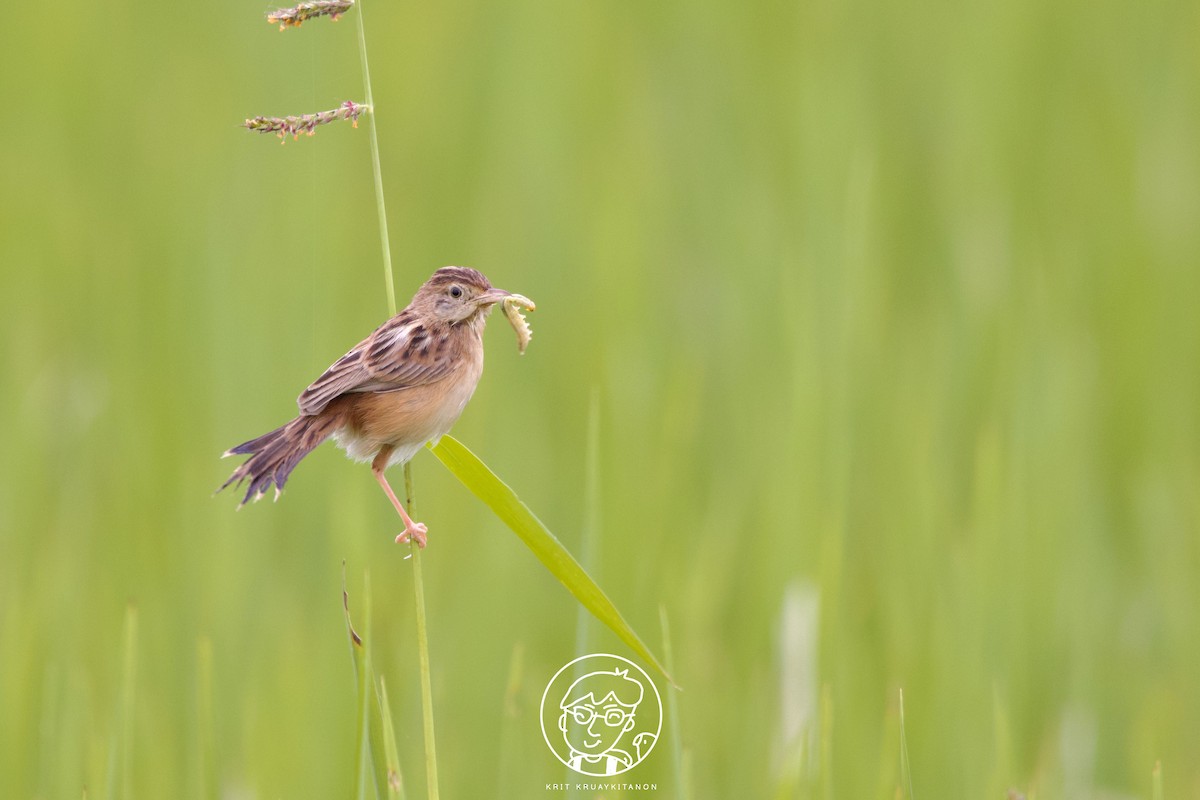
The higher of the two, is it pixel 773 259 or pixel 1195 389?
pixel 773 259

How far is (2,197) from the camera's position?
20.7ft

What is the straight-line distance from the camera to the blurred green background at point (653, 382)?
3791 millimetres

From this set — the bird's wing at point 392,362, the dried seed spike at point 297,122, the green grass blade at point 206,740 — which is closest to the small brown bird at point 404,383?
the bird's wing at point 392,362

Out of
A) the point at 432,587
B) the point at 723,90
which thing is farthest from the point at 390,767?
the point at 723,90

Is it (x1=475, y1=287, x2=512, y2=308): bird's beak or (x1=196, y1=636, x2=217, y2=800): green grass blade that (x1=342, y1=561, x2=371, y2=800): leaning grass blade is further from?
(x1=196, y1=636, x2=217, y2=800): green grass blade

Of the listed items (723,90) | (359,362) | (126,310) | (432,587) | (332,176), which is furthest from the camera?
(723,90)

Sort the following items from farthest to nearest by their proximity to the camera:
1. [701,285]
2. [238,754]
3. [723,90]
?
[723,90]
[701,285]
[238,754]

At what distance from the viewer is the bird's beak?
6.50 ft

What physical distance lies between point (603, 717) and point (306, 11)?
1.49 meters

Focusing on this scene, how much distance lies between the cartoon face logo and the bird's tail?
581mm

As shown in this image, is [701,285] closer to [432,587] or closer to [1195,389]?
[1195,389]

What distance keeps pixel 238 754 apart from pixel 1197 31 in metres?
5.58

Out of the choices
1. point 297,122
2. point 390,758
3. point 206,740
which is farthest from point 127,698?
point 297,122

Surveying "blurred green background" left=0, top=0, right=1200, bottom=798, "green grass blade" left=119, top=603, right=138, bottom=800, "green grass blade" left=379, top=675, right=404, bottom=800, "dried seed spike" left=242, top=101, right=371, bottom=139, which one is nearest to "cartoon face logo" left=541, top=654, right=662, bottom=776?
"blurred green background" left=0, top=0, right=1200, bottom=798
